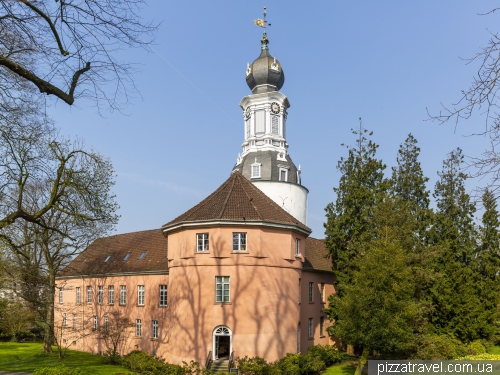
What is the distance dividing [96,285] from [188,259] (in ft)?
50.5

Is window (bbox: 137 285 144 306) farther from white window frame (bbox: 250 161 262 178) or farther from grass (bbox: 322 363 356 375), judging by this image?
white window frame (bbox: 250 161 262 178)

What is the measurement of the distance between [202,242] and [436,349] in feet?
46.4

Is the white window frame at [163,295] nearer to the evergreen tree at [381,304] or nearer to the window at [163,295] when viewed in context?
the window at [163,295]

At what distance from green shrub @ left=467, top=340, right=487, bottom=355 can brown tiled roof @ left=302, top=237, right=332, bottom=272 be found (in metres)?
10.7

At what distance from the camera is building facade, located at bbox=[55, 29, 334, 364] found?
24.9 metres

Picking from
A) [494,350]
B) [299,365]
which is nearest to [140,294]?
[299,365]

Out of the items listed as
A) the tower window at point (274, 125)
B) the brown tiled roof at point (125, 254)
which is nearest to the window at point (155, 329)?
the brown tiled roof at point (125, 254)

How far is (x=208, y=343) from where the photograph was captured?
24.6m

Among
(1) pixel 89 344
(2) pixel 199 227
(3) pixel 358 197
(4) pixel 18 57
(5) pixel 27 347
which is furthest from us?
(5) pixel 27 347

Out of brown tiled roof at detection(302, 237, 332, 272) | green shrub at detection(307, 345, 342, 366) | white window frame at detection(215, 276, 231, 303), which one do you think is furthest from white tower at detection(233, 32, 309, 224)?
white window frame at detection(215, 276, 231, 303)

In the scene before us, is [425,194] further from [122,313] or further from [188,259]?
[122,313]

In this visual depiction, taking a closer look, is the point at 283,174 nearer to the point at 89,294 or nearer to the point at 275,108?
the point at 275,108

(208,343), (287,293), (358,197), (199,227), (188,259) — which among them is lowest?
(208,343)

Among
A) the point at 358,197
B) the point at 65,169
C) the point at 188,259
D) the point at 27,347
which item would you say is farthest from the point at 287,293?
the point at 27,347
